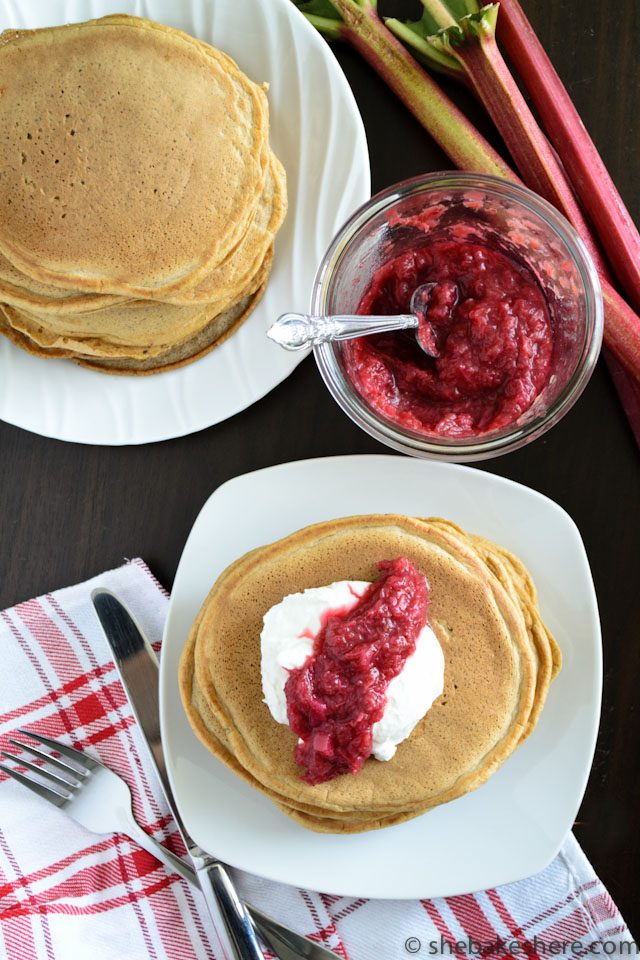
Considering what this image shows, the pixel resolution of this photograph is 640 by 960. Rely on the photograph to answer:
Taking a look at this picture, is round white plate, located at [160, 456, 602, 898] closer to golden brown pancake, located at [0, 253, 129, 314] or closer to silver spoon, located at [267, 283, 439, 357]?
silver spoon, located at [267, 283, 439, 357]

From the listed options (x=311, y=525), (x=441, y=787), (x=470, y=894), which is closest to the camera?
(x=441, y=787)

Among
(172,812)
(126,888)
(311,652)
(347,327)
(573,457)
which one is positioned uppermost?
(347,327)

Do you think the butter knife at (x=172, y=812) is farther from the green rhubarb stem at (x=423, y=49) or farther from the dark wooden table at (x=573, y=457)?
the green rhubarb stem at (x=423, y=49)

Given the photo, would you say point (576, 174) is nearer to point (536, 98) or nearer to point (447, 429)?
point (536, 98)

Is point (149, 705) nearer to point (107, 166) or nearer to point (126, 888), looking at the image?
point (126, 888)

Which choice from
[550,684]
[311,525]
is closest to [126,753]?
[311,525]

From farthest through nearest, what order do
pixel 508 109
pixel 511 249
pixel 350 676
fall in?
pixel 508 109 → pixel 511 249 → pixel 350 676

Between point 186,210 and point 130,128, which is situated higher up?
point 130,128

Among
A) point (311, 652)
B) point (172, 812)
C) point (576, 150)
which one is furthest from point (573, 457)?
point (172, 812)
